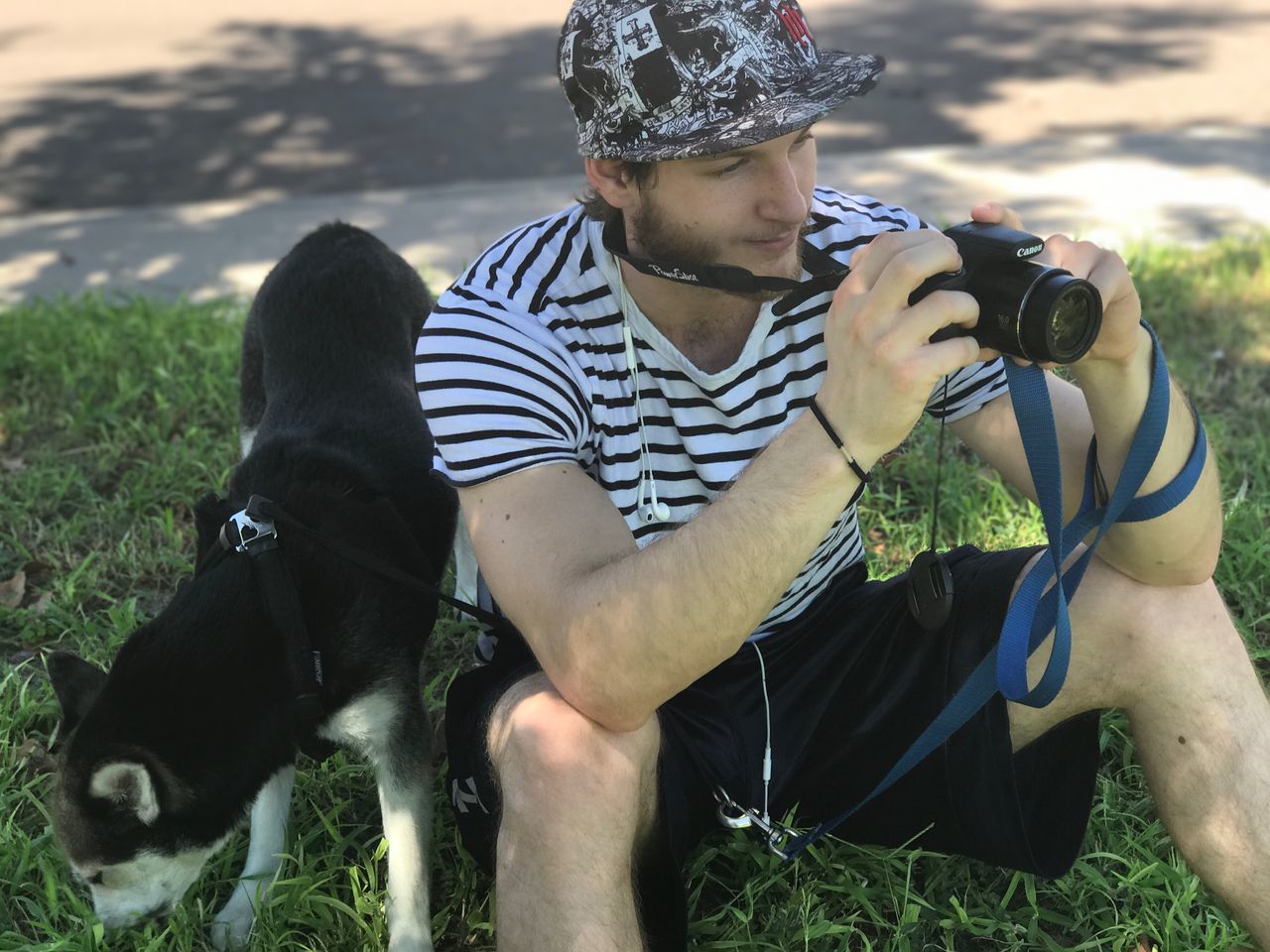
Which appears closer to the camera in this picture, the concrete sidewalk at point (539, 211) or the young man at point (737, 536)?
the young man at point (737, 536)

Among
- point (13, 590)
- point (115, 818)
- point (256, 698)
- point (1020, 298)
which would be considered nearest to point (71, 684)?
point (115, 818)

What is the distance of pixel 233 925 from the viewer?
2.56 m

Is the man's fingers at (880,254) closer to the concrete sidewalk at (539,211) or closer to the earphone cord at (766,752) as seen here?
the earphone cord at (766,752)

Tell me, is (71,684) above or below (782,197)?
below

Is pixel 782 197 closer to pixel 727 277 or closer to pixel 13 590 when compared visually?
pixel 727 277

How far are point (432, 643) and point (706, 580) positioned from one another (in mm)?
1552

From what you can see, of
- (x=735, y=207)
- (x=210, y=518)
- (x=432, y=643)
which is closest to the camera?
(x=735, y=207)

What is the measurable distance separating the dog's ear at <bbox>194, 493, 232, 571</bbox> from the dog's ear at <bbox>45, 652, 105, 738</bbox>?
0.92ft

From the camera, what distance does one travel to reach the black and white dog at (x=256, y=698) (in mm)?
2381

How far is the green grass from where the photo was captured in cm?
246

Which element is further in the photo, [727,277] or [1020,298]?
[727,277]

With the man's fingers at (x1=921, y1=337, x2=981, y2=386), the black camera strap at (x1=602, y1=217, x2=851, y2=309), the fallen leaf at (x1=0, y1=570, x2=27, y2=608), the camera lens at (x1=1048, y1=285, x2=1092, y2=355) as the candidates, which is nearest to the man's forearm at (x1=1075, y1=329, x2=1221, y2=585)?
the camera lens at (x1=1048, y1=285, x2=1092, y2=355)

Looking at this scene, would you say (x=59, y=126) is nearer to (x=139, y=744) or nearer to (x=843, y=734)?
(x=139, y=744)

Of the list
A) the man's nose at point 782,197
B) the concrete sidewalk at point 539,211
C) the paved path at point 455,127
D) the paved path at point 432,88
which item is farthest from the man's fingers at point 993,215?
the paved path at point 432,88
